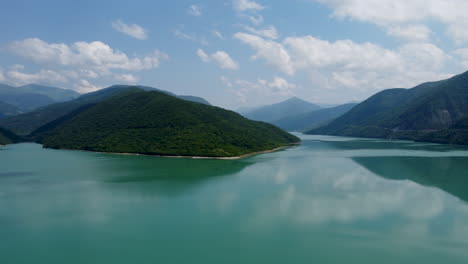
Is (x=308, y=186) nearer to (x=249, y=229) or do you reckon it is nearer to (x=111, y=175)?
(x=249, y=229)

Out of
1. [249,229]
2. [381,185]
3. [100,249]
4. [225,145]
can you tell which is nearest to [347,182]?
[381,185]

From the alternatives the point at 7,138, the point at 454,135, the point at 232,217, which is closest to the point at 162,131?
the point at 232,217

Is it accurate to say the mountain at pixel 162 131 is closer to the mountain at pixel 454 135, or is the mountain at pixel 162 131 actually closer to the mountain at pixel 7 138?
the mountain at pixel 7 138

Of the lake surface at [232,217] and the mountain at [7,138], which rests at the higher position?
the mountain at [7,138]

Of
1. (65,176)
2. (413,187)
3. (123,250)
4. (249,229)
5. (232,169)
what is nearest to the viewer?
(123,250)

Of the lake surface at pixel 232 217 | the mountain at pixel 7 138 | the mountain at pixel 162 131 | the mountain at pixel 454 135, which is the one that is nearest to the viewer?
the lake surface at pixel 232 217

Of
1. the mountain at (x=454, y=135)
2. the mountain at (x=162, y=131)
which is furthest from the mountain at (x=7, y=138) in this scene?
the mountain at (x=454, y=135)
